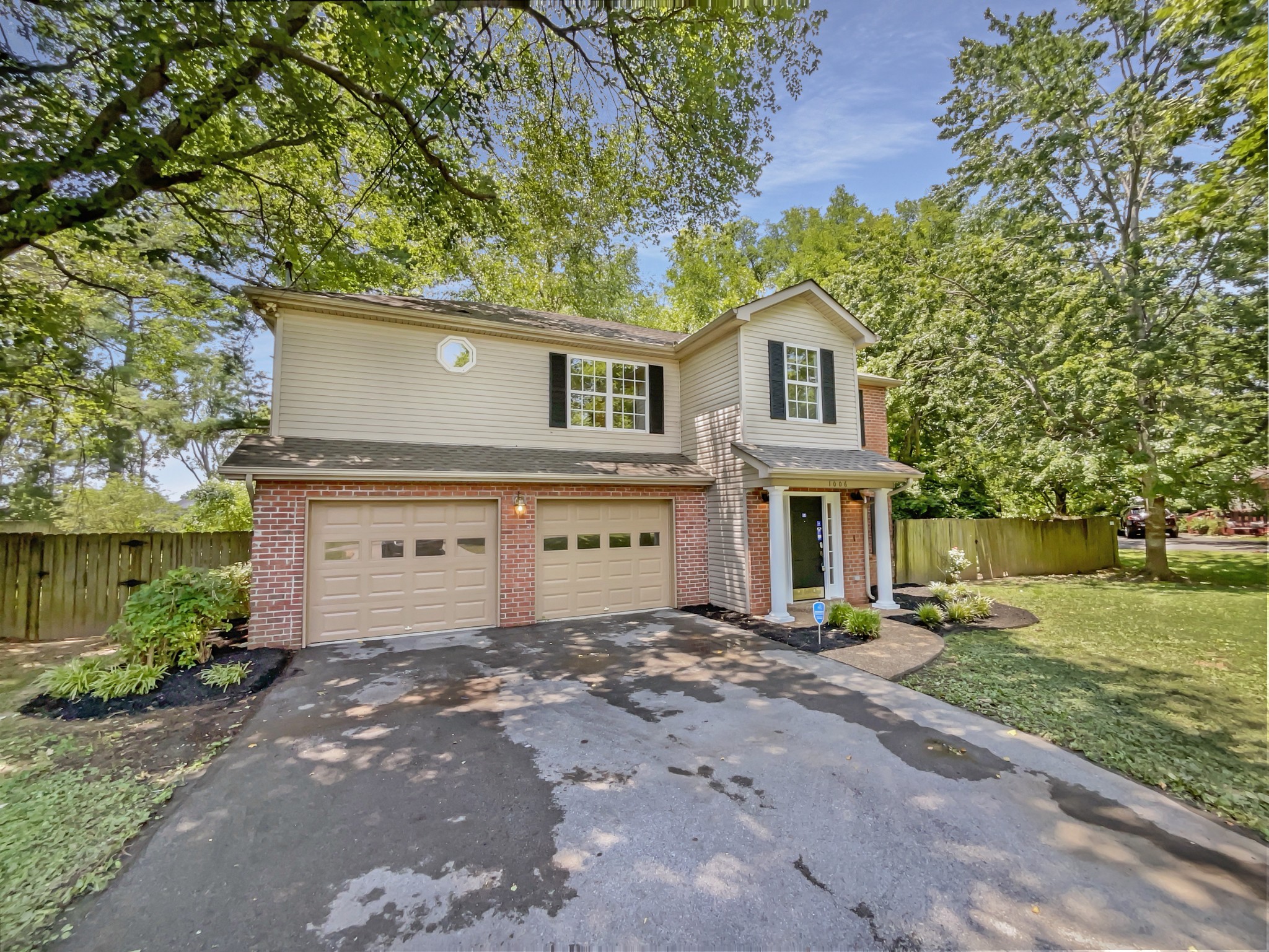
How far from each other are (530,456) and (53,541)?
25.7ft

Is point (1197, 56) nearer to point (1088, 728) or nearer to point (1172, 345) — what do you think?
point (1172, 345)

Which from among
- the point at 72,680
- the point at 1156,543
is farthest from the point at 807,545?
the point at 1156,543

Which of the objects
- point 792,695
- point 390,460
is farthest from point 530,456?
point 792,695

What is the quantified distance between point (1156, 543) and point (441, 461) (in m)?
18.0

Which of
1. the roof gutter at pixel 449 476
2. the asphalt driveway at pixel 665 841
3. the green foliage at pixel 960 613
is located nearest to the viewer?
the asphalt driveway at pixel 665 841

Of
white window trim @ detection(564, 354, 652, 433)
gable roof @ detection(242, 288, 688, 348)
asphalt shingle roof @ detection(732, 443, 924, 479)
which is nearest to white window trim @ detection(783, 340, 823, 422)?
asphalt shingle roof @ detection(732, 443, 924, 479)

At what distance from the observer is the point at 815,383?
1001 centimetres

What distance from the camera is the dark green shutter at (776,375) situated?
9.43 m

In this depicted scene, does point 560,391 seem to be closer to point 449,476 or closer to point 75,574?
point 449,476

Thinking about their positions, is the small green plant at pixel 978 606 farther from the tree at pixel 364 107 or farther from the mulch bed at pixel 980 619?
the tree at pixel 364 107

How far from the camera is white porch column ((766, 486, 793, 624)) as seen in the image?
27.8 ft

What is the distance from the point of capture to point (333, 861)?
2.83 meters

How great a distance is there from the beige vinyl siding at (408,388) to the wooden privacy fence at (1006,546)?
8611 mm

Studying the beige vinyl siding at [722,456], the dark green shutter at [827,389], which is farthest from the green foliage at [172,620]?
the dark green shutter at [827,389]
